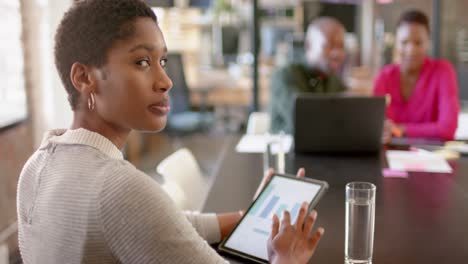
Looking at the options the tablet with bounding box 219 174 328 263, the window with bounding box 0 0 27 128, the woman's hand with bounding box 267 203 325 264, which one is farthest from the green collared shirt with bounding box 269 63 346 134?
the woman's hand with bounding box 267 203 325 264

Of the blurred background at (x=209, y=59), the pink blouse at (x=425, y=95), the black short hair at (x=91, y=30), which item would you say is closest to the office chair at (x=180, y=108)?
the blurred background at (x=209, y=59)

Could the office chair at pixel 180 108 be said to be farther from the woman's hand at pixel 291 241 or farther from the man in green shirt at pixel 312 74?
the woman's hand at pixel 291 241

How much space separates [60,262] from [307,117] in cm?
134

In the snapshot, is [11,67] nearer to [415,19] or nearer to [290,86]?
[290,86]

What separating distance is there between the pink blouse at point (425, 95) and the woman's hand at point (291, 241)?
5.87 feet

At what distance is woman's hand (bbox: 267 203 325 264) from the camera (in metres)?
0.99

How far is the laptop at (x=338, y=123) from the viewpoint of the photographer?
2061 mm

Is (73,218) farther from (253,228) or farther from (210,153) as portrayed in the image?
(210,153)

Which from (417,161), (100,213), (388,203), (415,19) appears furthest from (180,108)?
(100,213)

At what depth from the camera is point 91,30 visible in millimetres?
935

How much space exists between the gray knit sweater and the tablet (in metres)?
0.25

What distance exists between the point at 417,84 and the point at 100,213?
2.29m

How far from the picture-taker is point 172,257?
87cm

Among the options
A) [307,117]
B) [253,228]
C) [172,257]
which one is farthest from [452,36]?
[172,257]
